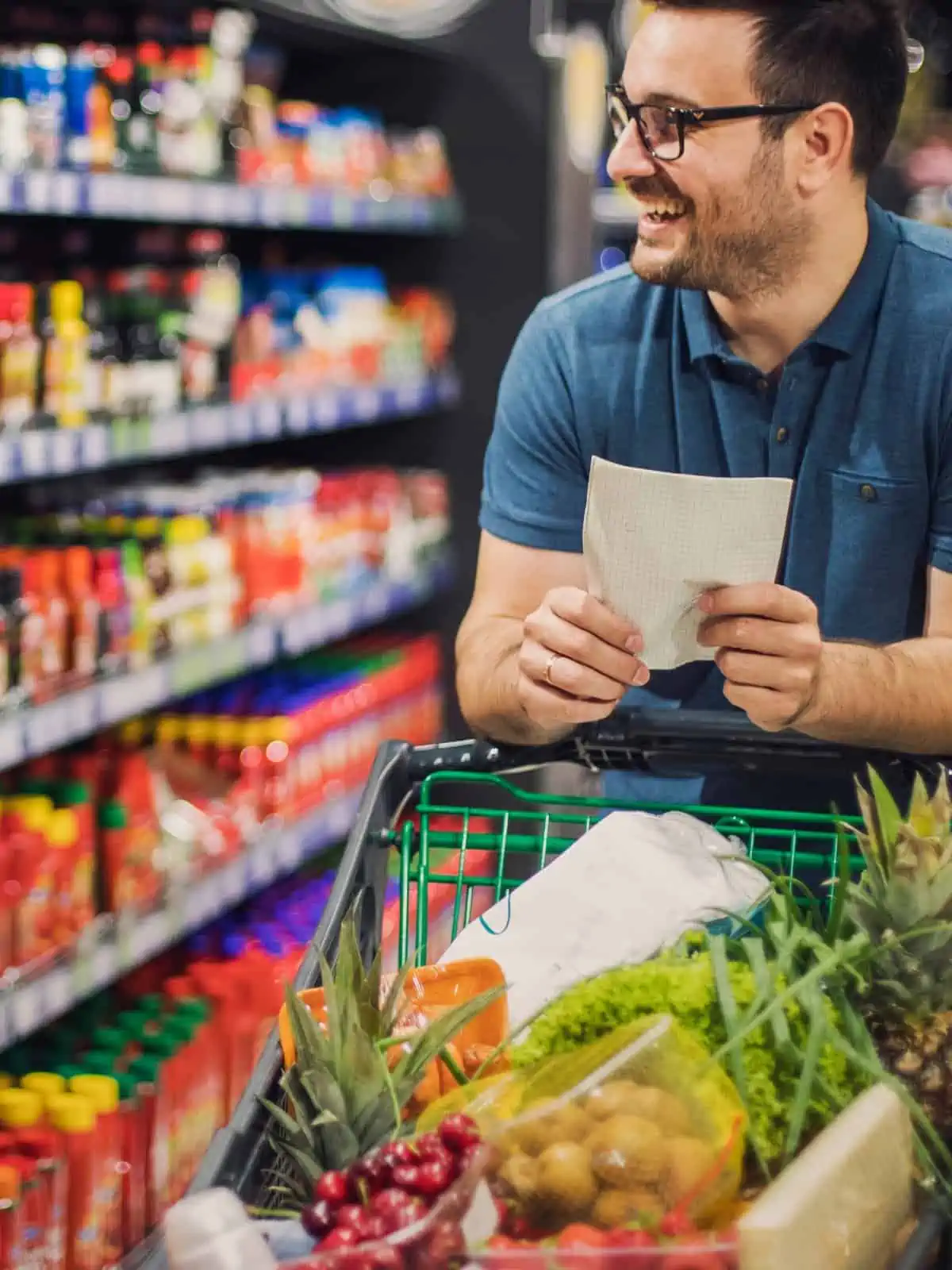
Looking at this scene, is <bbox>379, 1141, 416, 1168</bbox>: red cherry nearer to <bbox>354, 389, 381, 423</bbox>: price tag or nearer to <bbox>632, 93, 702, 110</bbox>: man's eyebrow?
<bbox>632, 93, 702, 110</bbox>: man's eyebrow

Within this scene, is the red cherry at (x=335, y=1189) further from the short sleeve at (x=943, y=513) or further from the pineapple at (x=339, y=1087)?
the short sleeve at (x=943, y=513)

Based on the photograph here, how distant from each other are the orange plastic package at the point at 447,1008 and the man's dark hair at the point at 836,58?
3.28 feet

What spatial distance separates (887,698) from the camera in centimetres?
169

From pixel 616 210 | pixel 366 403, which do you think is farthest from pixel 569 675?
pixel 616 210

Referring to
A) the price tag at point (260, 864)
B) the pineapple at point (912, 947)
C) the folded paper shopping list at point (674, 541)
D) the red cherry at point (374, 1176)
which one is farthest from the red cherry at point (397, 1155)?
the price tag at point (260, 864)

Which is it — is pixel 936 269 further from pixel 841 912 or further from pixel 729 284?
pixel 841 912

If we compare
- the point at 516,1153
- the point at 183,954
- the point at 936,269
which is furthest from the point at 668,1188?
the point at 183,954

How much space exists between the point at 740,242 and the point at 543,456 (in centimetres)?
33

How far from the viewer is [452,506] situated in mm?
5074

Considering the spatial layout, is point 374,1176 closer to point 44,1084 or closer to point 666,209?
point 666,209

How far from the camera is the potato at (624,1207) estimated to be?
1.07 m

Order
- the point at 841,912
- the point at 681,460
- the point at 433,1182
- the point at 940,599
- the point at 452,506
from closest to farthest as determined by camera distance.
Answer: the point at 433,1182 → the point at 841,912 → the point at 940,599 → the point at 681,460 → the point at 452,506

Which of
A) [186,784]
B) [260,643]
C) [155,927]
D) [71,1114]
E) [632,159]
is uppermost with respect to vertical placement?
[632,159]

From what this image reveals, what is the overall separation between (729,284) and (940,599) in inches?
15.9
